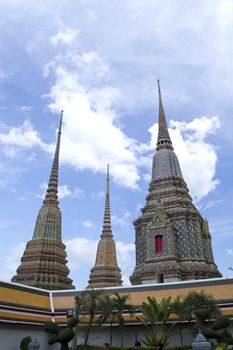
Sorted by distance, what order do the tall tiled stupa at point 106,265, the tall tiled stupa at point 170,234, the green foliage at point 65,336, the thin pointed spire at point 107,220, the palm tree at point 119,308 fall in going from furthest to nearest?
the thin pointed spire at point 107,220
the tall tiled stupa at point 106,265
the tall tiled stupa at point 170,234
the palm tree at point 119,308
the green foliage at point 65,336

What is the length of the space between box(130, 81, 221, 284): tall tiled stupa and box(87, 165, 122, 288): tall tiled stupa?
495 centimetres

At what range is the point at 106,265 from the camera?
37.5m

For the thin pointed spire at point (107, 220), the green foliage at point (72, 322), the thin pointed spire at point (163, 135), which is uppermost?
the thin pointed spire at point (163, 135)

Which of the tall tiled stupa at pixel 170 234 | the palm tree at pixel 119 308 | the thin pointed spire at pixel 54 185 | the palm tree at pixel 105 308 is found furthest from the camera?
the thin pointed spire at pixel 54 185

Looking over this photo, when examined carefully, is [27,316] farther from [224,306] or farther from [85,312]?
[224,306]

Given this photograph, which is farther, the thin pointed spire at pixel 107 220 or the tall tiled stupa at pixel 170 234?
the thin pointed spire at pixel 107 220

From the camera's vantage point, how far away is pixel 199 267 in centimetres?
2930

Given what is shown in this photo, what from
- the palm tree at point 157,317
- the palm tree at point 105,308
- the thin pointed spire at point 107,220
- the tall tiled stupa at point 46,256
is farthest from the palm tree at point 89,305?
the thin pointed spire at point 107,220

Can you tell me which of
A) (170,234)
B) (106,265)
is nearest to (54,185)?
(106,265)

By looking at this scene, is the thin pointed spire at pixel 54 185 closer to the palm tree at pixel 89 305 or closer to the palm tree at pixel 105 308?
the palm tree at pixel 89 305

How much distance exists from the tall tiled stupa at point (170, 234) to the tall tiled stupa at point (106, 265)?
195 inches

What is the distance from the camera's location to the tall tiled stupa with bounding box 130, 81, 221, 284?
29.2 metres

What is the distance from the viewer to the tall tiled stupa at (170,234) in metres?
29.2

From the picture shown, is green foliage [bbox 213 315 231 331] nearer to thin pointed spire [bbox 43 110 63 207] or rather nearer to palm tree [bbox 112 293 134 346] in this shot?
palm tree [bbox 112 293 134 346]
